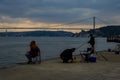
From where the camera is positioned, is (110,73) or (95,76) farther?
(110,73)

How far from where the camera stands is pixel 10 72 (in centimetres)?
1409

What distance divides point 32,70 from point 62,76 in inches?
85.8

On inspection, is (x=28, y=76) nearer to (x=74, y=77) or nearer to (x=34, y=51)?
(x=74, y=77)

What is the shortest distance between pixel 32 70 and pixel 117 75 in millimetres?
3777

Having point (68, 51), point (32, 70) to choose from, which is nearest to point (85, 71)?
point (32, 70)

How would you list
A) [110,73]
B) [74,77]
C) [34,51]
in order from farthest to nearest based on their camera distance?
[34,51]
[110,73]
[74,77]

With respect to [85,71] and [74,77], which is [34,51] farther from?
[74,77]

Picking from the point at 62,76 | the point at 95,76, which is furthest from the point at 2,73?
the point at 95,76

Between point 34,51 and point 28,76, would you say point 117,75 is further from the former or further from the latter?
point 34,51

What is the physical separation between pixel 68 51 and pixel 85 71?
4.42 m

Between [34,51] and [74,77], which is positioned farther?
[34,51]

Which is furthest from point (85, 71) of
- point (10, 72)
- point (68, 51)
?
point (68, 51)

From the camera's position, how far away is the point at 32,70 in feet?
48.2

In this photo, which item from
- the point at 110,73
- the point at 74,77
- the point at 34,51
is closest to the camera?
the point at 74,77
